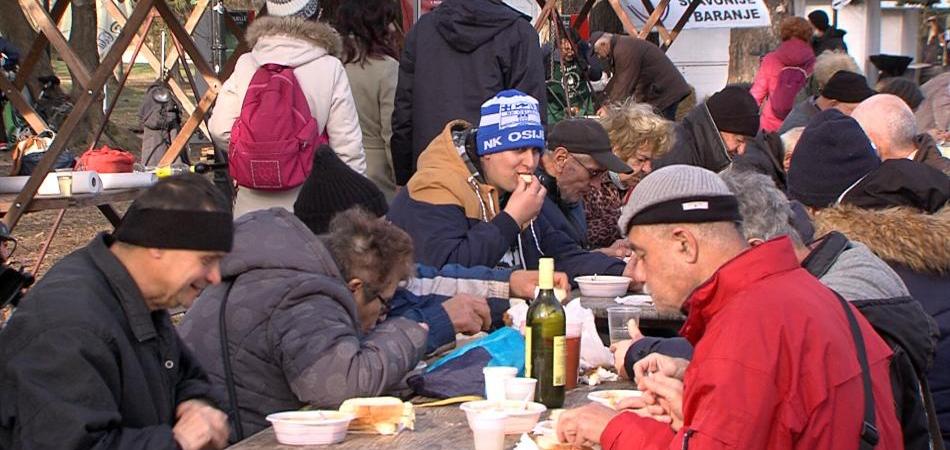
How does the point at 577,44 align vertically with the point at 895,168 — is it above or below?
below

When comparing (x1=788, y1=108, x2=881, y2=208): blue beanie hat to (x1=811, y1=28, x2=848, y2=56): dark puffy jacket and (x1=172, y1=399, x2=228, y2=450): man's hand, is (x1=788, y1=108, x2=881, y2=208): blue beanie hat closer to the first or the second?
(x1=172, y1=399, x2=228, y2=450): man's hand

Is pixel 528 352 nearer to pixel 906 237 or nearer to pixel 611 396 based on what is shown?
pixel 611 396

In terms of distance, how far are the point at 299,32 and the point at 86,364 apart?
3.84m

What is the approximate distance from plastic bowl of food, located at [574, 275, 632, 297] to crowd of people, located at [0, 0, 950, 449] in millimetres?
334

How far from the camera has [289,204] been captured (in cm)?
639

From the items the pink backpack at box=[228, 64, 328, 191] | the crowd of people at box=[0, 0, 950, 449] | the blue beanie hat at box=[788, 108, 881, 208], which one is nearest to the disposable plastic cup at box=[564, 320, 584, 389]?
the crowd of people at box=[0, 0, 950, 449]

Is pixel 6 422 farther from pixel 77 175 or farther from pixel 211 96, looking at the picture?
pixel 211 96

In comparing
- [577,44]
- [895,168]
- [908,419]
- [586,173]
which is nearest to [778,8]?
[577,44]

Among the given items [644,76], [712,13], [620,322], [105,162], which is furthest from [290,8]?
[712,13]

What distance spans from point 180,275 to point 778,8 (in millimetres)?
18410

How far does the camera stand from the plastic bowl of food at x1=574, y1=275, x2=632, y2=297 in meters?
5.45

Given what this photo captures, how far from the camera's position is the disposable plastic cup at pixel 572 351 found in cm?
377

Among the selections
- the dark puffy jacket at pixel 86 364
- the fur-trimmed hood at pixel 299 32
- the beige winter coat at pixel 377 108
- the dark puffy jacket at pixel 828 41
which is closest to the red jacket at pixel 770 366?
the dark puffy jacket at pixel 86 364

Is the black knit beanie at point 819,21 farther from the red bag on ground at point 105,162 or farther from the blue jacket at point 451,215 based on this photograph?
the blue jacket at point 451,215
